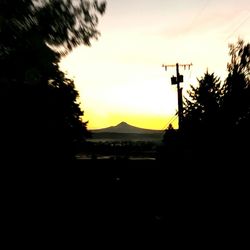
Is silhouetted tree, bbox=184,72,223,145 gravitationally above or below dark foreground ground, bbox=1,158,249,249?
above

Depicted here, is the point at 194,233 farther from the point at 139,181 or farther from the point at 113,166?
the point at 113,166

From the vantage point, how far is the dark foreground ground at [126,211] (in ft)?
35.2

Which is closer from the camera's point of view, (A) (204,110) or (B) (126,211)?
(B) (126,211)

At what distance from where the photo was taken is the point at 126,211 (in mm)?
16641

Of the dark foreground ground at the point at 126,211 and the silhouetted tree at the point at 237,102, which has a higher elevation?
the silhouetted tree at the point at 237,102

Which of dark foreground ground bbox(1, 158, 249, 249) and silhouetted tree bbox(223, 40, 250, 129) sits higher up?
silhouetted tree bbox(223, 40, 250, 129)

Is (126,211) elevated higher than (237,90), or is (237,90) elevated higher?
(237,90)

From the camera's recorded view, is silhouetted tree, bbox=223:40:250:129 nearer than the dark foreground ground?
No

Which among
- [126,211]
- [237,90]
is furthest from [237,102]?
[126,211]

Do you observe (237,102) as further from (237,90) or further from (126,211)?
(126,211)

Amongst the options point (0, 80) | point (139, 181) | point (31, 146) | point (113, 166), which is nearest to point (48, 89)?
point (113, 166)

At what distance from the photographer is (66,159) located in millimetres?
22984

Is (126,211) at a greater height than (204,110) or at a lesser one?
lesser

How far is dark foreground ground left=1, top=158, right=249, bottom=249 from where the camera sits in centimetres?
1072
